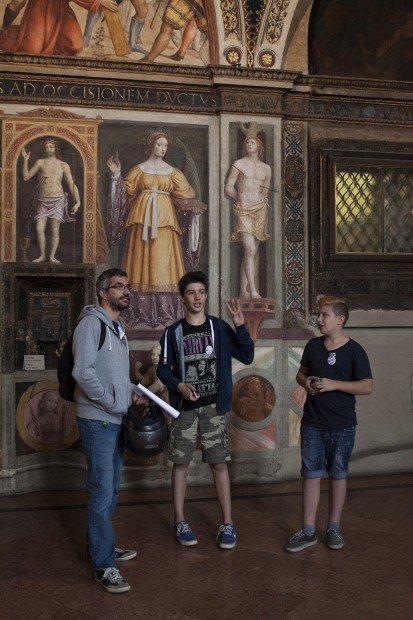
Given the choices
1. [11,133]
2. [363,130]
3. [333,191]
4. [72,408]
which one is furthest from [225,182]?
[72,408]

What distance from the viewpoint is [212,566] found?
4344 mm

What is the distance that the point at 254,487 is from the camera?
660 centimetres

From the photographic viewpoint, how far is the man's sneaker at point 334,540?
4.64 meters

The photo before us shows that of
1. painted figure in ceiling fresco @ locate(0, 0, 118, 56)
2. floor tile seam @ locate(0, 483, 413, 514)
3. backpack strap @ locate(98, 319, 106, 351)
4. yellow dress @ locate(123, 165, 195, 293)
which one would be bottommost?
floor tile seam @ locate(0, 483, 413, 514)

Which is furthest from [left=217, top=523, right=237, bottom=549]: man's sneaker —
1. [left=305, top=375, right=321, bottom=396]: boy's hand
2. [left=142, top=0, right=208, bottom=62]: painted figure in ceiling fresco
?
[left=142, top=0, right=208, bottom=62]: painted figure in ceiling fresco

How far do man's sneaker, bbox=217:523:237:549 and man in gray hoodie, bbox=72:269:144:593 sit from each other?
3.03ft

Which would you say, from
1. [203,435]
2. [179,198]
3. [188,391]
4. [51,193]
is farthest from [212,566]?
[51,193]

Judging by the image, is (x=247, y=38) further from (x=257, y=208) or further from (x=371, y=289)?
(x=371, y=289)

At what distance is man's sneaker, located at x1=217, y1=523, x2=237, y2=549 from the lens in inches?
184

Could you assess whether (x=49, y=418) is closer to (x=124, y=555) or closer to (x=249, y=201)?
(x=124, y=555)

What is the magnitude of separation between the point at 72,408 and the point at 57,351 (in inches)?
22.7

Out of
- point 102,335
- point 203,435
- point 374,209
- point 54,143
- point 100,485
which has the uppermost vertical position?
point 54,143

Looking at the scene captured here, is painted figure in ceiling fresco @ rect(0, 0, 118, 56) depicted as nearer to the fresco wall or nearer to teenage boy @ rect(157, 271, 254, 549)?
the fresco wall

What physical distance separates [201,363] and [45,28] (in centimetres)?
392
